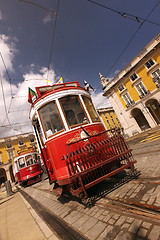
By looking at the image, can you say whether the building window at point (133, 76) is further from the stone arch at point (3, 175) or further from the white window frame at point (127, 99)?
the stone arch at point (3, 175)

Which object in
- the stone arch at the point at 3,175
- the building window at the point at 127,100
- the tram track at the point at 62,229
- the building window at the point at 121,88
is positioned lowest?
the tram track at the point at 62,229

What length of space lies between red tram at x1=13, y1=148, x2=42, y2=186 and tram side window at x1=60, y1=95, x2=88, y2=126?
9857 millimetres

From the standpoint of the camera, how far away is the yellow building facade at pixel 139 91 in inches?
695

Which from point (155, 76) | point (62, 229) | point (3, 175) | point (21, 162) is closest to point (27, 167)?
point (21, 162)

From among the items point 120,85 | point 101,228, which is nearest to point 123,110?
point 120,85

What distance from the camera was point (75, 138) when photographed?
12.0ft

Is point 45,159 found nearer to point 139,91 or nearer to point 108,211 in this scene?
point 108,211

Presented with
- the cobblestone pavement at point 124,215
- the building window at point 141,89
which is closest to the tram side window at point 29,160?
the cobblestone pavement at point 124,215

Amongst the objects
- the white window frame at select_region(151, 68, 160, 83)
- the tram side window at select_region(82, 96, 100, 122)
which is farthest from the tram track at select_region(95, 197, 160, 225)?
the white window frame at select_region(151, 68, 160, 83)

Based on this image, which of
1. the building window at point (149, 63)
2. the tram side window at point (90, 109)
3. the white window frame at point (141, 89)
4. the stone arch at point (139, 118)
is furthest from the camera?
the stone arch at point (139, 118)

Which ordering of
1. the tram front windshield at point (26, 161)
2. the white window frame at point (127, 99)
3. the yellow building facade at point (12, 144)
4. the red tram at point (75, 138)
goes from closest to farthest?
1. the red tram at point (75, 138)
2. the tram front windshield at point (26, 161)
3. the white window frame at point (127, 99)
4. the yellow building facade at point (12, 144)

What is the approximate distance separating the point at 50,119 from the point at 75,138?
1137 millimetres

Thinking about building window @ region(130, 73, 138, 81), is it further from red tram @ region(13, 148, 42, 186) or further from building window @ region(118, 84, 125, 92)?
red tram @ region(13, 148, 42, 186)

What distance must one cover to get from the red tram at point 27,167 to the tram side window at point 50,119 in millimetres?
9223
